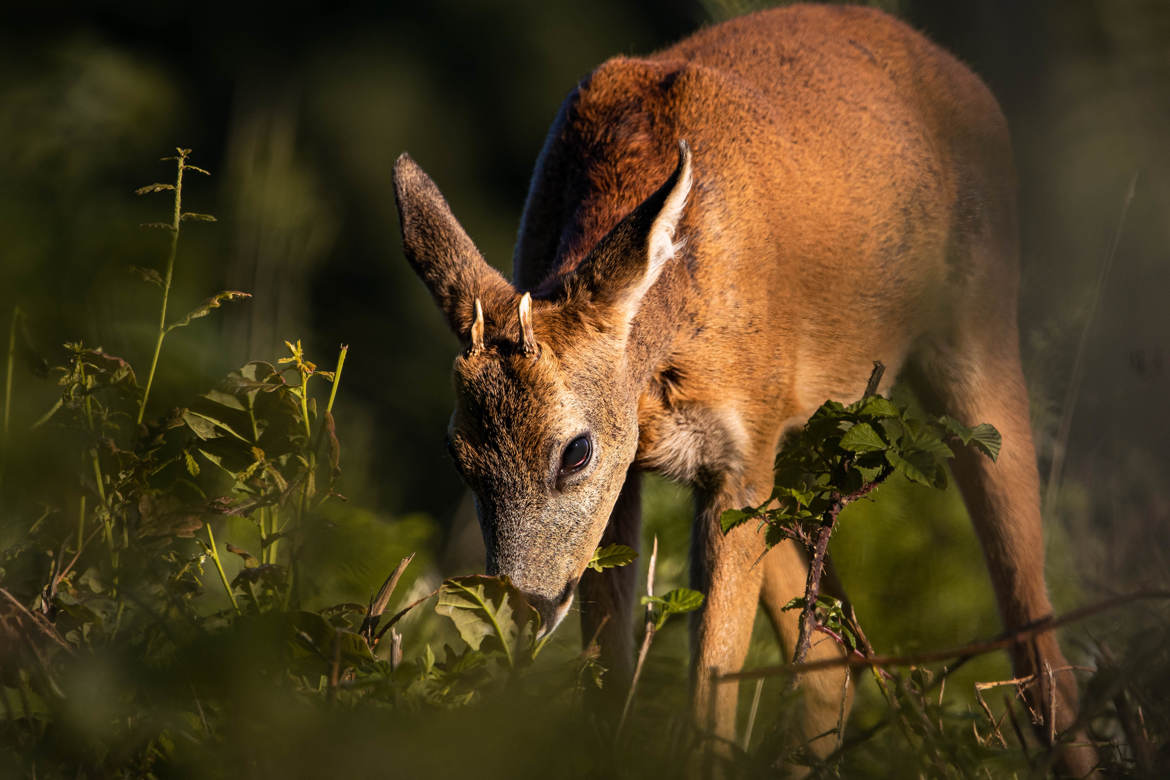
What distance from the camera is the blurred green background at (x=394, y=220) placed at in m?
3.03

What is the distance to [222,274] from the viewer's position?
14.5 ft

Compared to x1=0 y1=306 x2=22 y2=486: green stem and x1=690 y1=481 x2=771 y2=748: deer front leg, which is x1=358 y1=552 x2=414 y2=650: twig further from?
x1=690 y1=481 x2=771 y2=748: deer front leg

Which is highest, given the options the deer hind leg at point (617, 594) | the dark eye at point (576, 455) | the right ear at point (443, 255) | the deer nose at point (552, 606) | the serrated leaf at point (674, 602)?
the right ear at point (443, 255)

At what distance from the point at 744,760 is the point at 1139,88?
215 inches

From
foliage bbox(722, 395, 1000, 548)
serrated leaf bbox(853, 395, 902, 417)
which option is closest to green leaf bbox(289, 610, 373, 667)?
foliage bbox(722, 395, 1000, 548)

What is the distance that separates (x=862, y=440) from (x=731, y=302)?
4.43 ft

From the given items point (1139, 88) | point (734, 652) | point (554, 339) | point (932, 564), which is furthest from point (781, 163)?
point (1139, 88)

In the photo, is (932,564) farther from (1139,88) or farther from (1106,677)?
(1106,677)

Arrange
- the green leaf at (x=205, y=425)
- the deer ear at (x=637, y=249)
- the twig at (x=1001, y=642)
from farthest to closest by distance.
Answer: the deer ear at (x=637, y=249)
the green leaf at (x=205, y=425)
the twig at (x=1001, y=642)

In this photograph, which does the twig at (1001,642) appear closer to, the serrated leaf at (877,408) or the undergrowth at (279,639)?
the undergrowth at (279,639)

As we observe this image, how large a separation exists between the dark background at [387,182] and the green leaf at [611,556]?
95cm

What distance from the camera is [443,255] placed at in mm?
3459

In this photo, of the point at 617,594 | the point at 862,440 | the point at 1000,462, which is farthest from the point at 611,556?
the point at 1000,462

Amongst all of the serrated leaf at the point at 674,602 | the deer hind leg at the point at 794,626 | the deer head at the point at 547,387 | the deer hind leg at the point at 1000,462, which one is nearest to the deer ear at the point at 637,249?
the deer head at the point at 547,387
